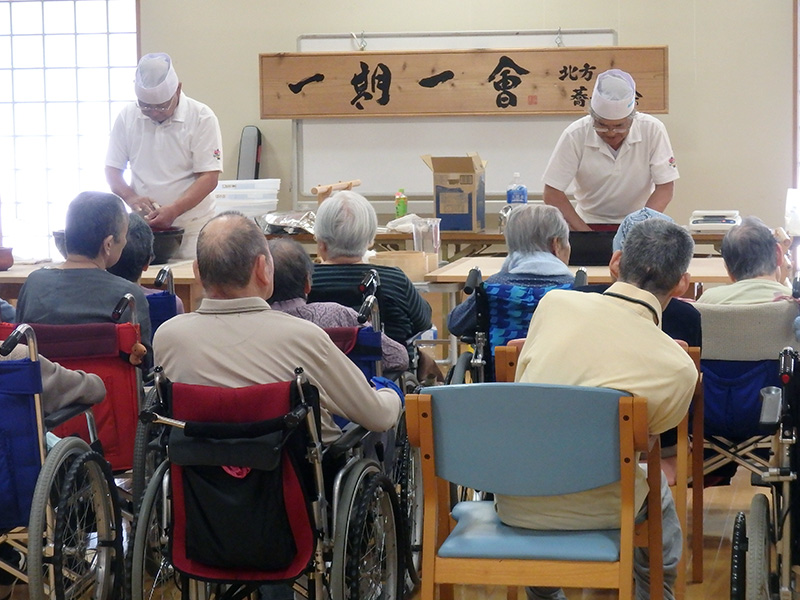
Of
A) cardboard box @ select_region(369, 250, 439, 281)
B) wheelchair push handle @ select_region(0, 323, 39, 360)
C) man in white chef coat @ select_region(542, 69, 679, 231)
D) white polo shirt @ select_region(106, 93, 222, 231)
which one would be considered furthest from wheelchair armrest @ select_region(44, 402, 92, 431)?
man in white chef coat @ select_region(542, 69, 679, 231)

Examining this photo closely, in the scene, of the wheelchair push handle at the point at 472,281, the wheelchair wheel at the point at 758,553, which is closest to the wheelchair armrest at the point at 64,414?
the wheelchair push handle at the point at 472,281

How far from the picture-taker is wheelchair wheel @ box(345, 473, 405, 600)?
202cm

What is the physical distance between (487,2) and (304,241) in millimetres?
2184

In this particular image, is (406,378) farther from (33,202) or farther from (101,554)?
(33,202)

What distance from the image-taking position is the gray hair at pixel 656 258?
2.10 m

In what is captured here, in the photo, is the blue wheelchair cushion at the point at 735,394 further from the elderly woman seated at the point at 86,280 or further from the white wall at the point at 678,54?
the white wall at the point at 678,54

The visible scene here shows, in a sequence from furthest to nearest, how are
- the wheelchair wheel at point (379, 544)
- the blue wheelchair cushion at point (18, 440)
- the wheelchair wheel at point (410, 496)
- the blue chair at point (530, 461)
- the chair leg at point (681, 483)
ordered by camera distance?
the wheelchair wheel at point (410, 496), the chair leg at point (681, 483), the blue wheelchair cushion at point (18, 440), the wheelchair wheel at point (379, 544), the blue chair at point (530, 461)

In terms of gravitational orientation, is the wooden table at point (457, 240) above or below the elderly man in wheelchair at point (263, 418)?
above

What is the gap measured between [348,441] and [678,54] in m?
5.32

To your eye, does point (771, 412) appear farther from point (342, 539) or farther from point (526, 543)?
point (342, 539)

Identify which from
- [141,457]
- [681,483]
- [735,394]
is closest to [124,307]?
[141,457]

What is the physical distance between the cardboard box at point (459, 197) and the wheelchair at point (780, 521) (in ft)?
12.0

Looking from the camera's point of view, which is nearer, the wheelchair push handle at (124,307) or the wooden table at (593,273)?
the wheelchair push handle at (124,307)

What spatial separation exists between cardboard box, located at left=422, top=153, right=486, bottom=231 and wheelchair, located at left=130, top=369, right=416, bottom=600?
378cm
